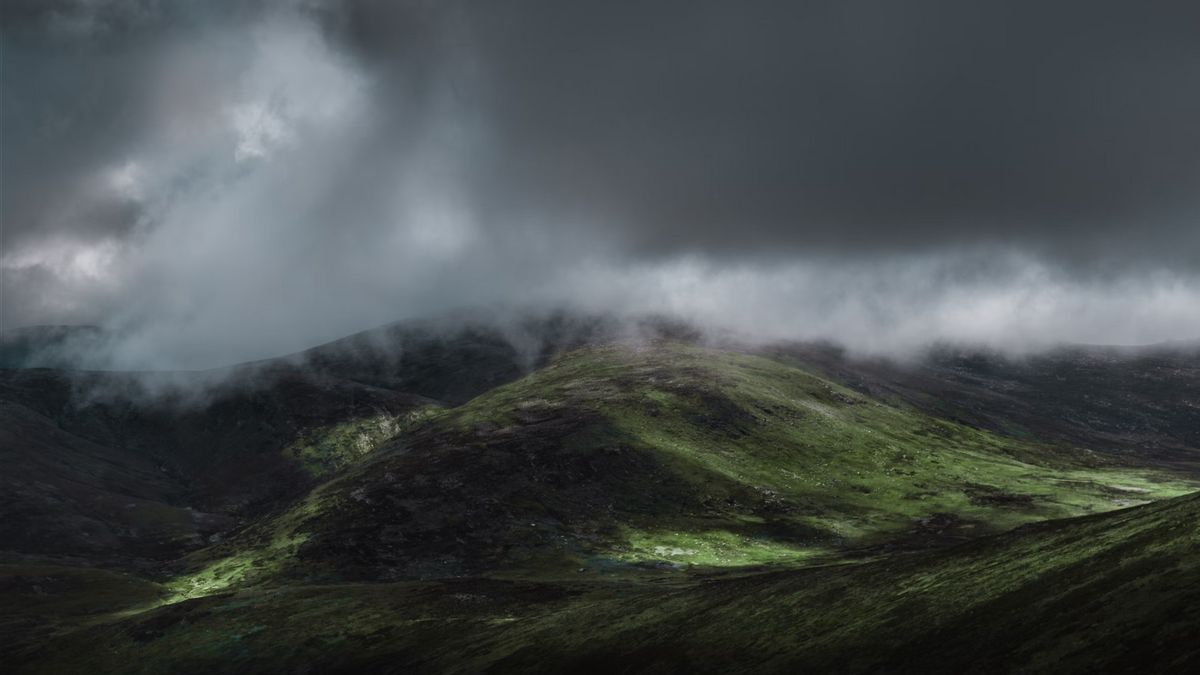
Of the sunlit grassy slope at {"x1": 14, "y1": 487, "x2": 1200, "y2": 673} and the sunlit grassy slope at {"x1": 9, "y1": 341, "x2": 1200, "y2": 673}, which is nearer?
the sunlit grassy slope at {"x1": 14, "y1": 487, "x2": 1200, "y2": 673}

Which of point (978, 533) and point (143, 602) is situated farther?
point (978, 533)

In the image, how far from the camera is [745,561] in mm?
179875

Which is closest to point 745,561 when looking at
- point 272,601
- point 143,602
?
point 272,601

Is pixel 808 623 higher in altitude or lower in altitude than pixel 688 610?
higher

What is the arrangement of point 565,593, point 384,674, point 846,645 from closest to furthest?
point 846,645, point 384,674, point 565,593

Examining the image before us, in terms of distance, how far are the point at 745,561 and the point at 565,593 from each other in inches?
2404

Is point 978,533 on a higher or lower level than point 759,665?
lower

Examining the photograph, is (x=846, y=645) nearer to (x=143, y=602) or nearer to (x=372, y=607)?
(x=372, y=607)

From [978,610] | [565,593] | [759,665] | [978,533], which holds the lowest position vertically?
[978,533]

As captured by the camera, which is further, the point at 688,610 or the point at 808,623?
the point at 688,610

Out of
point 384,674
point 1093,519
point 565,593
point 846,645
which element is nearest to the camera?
point 846,645

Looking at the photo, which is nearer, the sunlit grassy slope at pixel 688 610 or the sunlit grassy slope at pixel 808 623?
the sunlit grassy slope at pixel 808 623

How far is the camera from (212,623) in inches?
5482

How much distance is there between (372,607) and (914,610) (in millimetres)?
103319
